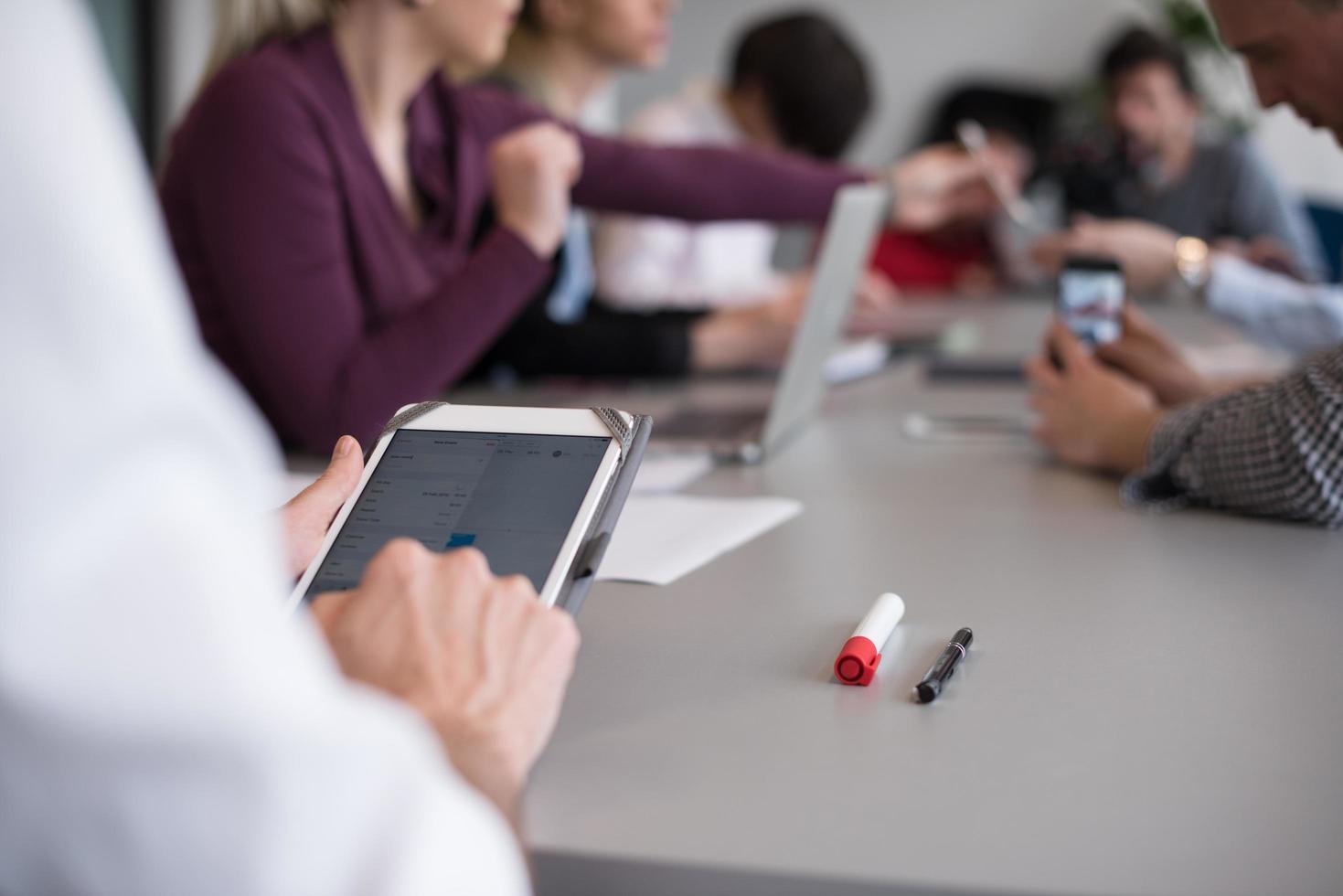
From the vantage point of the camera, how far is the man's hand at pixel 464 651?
1.56 feet

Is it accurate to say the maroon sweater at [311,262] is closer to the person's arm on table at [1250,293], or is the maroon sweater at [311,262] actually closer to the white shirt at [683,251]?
the person's arm on table at [1250,293]

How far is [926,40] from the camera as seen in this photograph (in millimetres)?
5582

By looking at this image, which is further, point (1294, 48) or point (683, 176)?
point (683, 176)

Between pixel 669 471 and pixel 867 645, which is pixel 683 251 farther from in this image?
pixel 867 645

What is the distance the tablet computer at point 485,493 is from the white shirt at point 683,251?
1.62 meters

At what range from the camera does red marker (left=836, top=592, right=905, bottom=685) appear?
66 cm

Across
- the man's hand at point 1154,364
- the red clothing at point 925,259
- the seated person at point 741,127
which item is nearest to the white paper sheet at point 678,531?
the man's hand at point 1154,364

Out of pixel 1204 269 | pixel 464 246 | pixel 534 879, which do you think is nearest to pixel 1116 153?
pixel 1204 269

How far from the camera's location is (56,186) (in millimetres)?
305

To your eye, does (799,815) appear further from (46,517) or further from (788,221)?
(788,221)

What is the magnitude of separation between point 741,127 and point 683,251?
387 millimetres

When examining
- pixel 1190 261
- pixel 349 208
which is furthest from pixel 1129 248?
pixel 349 208

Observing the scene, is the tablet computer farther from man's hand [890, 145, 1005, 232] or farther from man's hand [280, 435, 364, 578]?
man's hand [890, 145, 1005, 232]

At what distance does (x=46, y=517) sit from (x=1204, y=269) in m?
2.00
